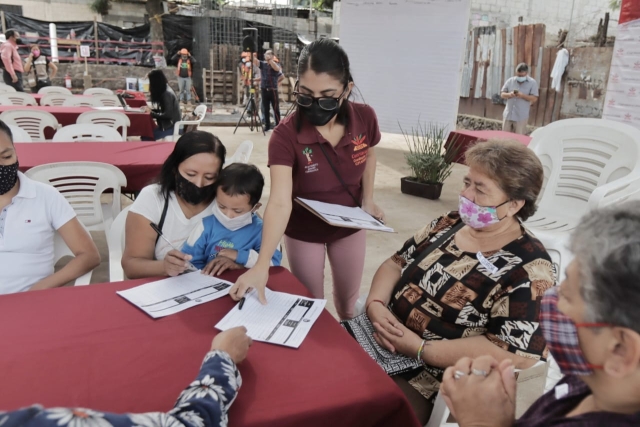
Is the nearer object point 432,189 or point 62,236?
point 62,236

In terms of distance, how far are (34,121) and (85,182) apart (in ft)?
8.44

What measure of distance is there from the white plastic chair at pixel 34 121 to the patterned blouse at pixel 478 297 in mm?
4482

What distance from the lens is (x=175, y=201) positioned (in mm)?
1942

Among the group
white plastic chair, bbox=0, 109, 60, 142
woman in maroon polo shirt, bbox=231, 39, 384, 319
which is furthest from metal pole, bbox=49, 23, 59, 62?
woman in maroon polo shirt, bbox=231, 39, 384, 319

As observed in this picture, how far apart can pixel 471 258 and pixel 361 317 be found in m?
0.47

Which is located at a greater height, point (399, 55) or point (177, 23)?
point (177, 23)

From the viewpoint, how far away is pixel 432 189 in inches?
216

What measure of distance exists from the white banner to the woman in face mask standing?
422 cm

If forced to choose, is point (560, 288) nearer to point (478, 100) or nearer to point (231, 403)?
point (231, 403)

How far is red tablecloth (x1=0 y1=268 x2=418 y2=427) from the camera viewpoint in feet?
3.34

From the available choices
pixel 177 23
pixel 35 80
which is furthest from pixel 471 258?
pixel 177 23

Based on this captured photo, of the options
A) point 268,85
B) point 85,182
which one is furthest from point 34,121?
point 268,85

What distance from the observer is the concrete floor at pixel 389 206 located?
11.6ft

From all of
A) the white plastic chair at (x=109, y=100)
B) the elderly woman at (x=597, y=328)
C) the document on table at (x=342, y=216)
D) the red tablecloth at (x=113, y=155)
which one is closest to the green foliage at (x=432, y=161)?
the red tablecloth at (x=113, y=155)
